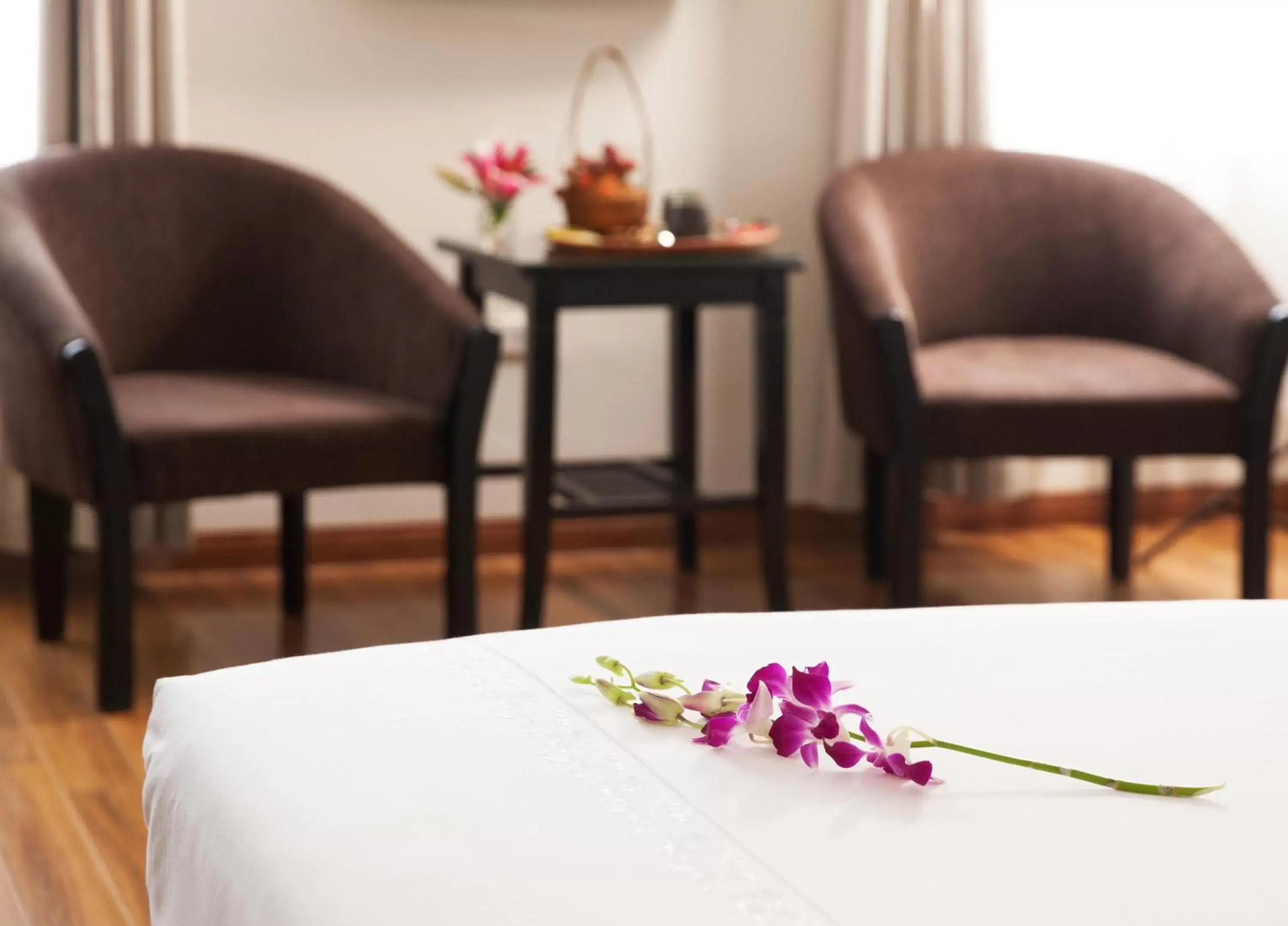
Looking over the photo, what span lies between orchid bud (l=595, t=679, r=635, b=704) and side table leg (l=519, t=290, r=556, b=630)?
201cm

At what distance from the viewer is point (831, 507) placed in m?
4.18

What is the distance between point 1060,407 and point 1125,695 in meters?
2.09

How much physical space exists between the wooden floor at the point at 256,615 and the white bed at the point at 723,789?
103 cm

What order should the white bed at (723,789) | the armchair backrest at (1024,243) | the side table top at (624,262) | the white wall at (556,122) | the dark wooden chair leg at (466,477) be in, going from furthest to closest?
the white wall at (556,122), the armchair backrest at (1024,243), the side table top at (624,262), the dark wooden chair leg at (466,477), the white bed at (723,789)

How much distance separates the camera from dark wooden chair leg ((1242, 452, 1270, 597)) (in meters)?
3.34

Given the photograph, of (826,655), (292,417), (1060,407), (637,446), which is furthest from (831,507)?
(826,655)

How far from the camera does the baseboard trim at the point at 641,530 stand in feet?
12.8

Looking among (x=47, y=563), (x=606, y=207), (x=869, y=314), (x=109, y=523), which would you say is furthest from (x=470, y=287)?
(x=109, y=523)

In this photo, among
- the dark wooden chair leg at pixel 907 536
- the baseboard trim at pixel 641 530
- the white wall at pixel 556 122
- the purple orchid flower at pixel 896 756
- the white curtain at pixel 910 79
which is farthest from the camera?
the white curtain at pixel 910 79

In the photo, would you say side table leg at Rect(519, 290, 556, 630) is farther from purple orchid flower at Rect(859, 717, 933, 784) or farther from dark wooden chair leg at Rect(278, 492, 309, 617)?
purple orchid flower at Rect(859, 717, 933, 784)

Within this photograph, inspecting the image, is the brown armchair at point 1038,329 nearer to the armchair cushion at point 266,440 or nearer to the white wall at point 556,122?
the white wall at point 556,122

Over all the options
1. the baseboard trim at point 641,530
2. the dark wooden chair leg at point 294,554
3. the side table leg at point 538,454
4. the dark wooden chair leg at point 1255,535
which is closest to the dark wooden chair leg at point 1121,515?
the baseboard trim at point 641,530

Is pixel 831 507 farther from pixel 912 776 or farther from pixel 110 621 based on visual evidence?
pixel 912 776

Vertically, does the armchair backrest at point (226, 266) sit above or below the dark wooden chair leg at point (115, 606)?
above
